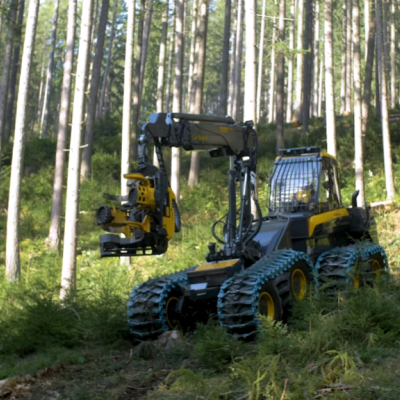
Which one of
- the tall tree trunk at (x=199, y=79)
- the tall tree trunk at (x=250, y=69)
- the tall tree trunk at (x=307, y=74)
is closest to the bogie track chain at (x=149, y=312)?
the tall tree trunk at (x=250, y=69)

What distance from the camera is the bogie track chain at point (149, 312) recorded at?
886 centimetres

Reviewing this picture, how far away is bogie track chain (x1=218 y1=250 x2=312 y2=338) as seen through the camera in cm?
792

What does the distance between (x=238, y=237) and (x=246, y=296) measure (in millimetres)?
1507

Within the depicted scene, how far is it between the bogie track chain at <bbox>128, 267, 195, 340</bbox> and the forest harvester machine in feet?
0.05

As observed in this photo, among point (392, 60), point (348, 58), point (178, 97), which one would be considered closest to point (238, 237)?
point (178, 97)

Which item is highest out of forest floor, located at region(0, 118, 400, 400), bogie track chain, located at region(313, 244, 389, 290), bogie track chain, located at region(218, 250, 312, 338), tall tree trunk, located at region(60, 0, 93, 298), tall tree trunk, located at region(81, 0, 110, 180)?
tall tree trunk, located at region(81, 0, 110, 180)

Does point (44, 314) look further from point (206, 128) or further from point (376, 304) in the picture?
point (376, 304)

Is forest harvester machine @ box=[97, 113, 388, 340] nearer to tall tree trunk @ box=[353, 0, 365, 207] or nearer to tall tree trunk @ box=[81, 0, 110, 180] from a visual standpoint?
tall tree trunk @ box=[353, 0, 365, 207]

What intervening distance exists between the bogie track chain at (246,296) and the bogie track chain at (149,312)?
3.75 ft

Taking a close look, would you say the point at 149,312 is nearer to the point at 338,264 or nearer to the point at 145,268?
the point at 338,264

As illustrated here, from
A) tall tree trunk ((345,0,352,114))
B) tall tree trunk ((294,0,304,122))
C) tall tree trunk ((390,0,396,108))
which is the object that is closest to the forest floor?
tall tree trunk ((294,0,304,122))

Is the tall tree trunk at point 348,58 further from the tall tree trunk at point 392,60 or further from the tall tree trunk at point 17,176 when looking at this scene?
the tall tree trunk at point 17,176

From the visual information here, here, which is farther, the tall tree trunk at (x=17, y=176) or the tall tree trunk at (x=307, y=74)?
the tall tree trunk at (x=307, y=74)

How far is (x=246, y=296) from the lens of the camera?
7.98m
